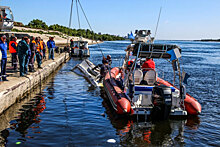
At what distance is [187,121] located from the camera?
29.6ft

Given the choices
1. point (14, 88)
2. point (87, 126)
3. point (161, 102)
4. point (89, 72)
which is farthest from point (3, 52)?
point (89, 72)

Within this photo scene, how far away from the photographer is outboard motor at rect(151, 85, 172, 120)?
312 inches

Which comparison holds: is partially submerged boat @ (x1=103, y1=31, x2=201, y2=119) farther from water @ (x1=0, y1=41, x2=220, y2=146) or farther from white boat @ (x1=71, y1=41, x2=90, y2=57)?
white boat @ (x1=71, y1=41, x2=90, y2=57)

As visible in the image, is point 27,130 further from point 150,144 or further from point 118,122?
point 150,144

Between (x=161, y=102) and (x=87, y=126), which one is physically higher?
(x=161, y=102)

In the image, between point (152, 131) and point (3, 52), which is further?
point (3, 52)

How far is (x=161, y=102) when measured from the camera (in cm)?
801

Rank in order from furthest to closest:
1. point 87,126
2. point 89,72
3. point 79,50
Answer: point 79,50
point 89,72
point 87,126

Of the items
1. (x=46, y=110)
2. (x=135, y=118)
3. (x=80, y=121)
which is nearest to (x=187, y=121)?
(x=135, y=118)

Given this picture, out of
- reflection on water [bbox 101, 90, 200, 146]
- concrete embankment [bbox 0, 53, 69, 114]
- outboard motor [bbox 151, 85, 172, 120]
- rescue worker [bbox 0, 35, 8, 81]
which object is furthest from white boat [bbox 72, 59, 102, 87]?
outboard motor [bbox 151, 85, 172, 120]

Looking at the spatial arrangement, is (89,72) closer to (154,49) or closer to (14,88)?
(14,88)

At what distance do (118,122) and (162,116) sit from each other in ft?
5.18

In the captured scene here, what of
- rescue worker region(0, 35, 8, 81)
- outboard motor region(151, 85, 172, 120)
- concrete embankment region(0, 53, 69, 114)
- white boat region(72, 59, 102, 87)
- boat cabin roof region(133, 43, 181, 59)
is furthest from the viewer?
white boat region(72, 59, 102, 87)

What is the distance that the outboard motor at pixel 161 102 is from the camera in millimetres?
7922
